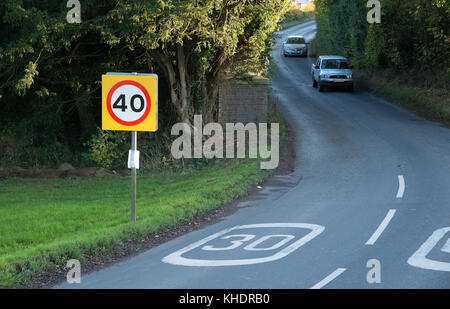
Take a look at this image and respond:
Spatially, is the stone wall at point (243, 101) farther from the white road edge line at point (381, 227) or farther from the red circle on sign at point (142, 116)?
the red circle on sign at point (142, 116)

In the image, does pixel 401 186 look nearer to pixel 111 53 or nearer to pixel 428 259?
pixel 428 259

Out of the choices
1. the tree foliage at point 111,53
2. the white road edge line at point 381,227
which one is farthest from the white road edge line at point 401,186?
the tree foliage at point 111,53

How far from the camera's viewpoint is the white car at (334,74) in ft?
119

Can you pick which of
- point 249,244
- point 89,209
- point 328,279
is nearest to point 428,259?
point 328,279

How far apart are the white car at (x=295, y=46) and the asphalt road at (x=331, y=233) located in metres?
35.2

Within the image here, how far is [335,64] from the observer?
3666 centimetres

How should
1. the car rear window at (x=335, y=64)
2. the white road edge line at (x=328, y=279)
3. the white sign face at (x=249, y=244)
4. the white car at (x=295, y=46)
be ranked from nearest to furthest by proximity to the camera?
the white road edge line at (x=328, y=279) → the white sign face at (x=249, y=244) → the car rear window at (x=335, y=64) → the white car at (x=295, y=46)

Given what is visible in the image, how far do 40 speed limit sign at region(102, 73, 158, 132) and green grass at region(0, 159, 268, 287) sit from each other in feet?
5.63

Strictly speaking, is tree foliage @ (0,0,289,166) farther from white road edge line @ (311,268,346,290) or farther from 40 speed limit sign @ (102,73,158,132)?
white road edge line @ (311,268,346,290)

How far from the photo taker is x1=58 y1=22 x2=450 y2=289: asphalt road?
7.79 m

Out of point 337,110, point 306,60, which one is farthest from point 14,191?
point 306,60

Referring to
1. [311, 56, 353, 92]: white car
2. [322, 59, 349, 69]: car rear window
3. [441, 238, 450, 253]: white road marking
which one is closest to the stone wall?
[311, 56, 353, 92]: white car
